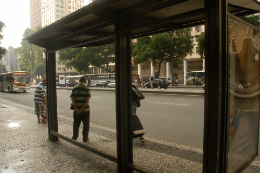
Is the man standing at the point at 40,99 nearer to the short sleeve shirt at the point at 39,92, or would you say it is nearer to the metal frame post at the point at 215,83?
the short sleeve shirt at the point at 39,92

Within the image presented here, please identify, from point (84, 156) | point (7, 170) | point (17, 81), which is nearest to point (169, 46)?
point (17, 81)

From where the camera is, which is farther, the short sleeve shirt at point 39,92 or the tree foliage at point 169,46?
the tree foliage at point 169,46

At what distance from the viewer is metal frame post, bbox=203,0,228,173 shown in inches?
84.7

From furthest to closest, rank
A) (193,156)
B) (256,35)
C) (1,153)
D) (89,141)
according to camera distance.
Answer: (89,141)
(1,153)
(193,156)
(256,35)

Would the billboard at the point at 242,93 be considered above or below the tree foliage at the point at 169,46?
below

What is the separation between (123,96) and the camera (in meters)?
3.27

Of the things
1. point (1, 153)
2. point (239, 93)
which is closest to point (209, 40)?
point (239, 93)

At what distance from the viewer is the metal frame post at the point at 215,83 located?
2.15 meters

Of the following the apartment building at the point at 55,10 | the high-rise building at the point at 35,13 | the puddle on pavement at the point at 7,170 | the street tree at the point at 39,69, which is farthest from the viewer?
the high-rise building at the point at 35,13

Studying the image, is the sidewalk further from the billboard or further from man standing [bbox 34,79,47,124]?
man standing [bbox 34,79,47,124]

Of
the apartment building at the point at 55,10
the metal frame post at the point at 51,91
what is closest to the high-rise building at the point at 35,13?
the apartment building at the point at 55,10

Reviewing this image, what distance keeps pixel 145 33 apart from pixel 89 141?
2867mm

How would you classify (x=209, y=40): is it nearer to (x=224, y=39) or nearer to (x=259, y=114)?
(x=224, y=39)

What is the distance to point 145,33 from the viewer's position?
14.1 feet
